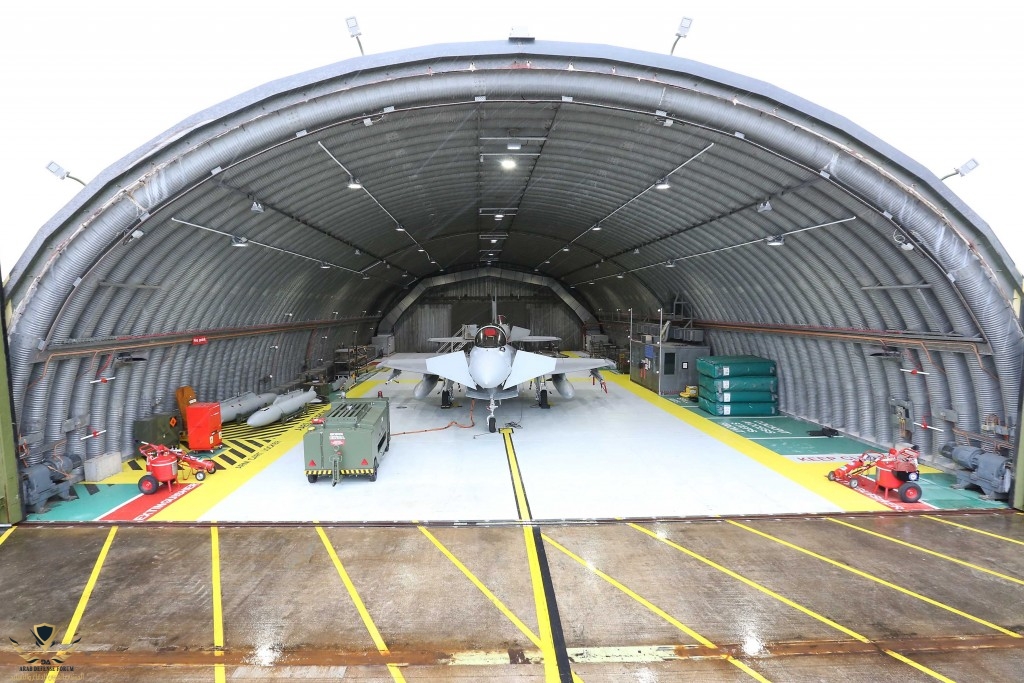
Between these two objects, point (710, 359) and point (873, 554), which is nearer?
point (873, 554)

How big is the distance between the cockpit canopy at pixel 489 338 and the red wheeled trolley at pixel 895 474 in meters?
10.7

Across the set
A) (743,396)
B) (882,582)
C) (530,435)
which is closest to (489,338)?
(530,435)

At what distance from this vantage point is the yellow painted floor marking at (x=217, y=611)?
5590 mm

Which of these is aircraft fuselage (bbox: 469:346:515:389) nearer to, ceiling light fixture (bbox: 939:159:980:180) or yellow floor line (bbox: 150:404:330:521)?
yellow floor line (bbox: 150:404:330:521)

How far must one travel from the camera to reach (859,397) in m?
14.8

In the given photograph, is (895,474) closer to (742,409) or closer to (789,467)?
(789,467)

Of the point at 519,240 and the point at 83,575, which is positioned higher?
the point at 519,240

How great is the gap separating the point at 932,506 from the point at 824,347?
21.7 feet

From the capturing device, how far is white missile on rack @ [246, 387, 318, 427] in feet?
54.1

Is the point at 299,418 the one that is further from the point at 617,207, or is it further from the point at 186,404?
the point at 617,207

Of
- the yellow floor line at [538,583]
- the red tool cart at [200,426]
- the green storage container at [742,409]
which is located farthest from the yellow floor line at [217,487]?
the green storage container at [742,409]

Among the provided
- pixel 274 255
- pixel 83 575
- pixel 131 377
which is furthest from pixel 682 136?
pixel 131 377

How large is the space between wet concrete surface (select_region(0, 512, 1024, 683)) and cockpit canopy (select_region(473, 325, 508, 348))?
8.41 m

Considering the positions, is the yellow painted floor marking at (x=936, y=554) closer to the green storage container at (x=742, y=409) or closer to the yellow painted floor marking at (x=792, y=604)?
the yellow painted floor marking at (x=792, y=604)
